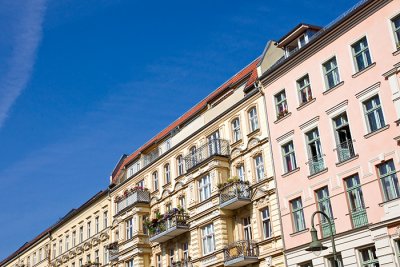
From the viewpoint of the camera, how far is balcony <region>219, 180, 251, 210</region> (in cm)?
3369

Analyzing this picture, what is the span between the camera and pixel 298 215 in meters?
30.3

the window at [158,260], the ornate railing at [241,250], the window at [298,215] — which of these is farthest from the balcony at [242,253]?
the window at [158,260]

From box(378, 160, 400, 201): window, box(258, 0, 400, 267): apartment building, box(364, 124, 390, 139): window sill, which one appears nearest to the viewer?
box(378, 160, 400, 201): window

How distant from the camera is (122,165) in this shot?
53.2 metres

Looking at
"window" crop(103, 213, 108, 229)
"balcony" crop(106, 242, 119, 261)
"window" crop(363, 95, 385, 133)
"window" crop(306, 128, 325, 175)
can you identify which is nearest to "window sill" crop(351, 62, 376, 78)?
"window" crop(363, 95, 385, 133)

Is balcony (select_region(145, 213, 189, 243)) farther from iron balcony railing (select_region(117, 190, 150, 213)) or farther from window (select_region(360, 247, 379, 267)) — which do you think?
window (select_region(360, 247, 379, 267))

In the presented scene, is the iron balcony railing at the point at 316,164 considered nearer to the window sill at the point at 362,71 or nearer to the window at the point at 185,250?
the window sill at the point at 362,71

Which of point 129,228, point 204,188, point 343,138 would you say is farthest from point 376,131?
point 129,228

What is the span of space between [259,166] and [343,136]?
6657mm

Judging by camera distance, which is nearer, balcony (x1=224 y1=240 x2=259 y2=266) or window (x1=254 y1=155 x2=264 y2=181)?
balcony (x1=224 y1=240 x2=259 y2=266)

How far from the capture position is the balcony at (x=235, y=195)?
3369 centimetres

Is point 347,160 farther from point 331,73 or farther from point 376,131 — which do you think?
point 331,73

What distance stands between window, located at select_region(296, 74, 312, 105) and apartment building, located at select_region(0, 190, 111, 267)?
2473 centimetres

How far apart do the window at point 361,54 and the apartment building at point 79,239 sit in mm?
28926
